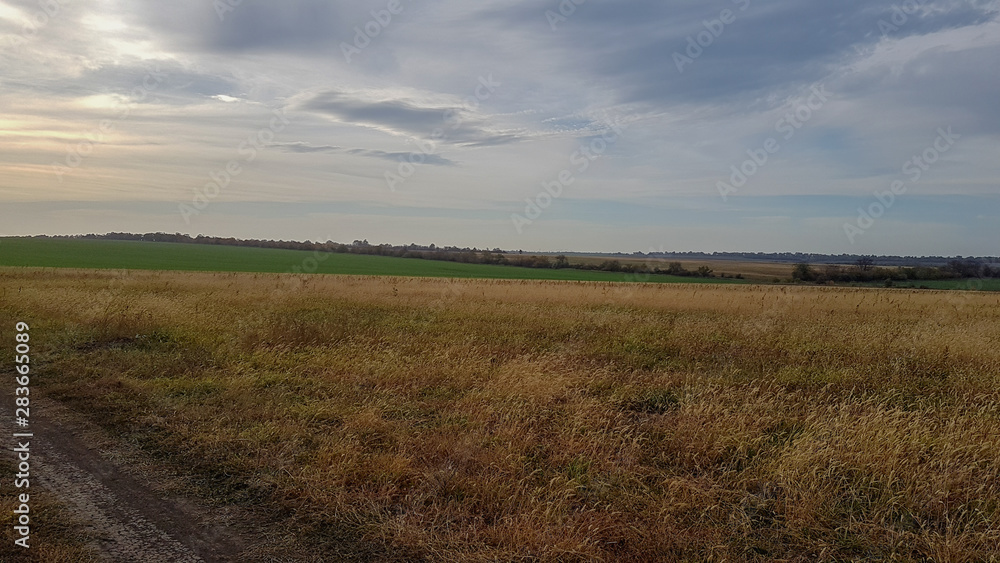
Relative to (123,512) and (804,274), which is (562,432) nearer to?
(123,512)

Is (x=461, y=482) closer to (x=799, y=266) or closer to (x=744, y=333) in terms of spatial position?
(x=744, y=333)

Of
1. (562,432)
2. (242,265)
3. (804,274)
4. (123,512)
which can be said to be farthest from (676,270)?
(123,512)

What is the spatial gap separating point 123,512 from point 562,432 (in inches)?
188

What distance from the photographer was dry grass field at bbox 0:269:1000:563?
193 inches

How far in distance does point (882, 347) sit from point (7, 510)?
15785 mm

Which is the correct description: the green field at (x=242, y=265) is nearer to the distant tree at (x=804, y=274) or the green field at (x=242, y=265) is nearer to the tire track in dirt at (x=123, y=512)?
the distant tree at (x=804, y=274)

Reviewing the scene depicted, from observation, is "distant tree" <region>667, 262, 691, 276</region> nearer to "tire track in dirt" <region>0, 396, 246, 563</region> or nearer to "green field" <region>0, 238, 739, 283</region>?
"green field" <region>0, 238, 739, 283</region>

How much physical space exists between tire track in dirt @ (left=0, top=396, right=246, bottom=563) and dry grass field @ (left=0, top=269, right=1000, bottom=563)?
1.54 feet

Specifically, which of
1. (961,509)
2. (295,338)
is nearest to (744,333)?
(961,509)

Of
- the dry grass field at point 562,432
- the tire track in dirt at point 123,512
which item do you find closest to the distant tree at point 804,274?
the dry grass field at point 562,432

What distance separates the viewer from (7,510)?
485 centimetres

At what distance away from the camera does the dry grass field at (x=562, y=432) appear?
4906 mm

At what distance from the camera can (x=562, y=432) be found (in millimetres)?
7078

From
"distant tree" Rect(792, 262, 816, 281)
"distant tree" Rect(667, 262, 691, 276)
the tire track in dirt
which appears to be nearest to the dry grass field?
the tire track in dirt
